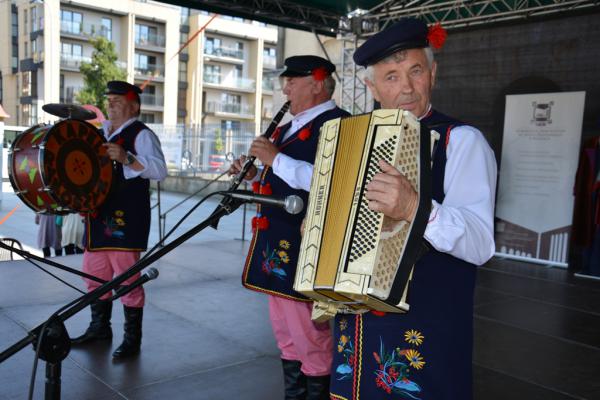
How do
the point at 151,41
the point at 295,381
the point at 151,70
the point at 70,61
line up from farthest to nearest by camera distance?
the point at 151,70
the point at 151,41
the point at 70,61
the point at 295,381

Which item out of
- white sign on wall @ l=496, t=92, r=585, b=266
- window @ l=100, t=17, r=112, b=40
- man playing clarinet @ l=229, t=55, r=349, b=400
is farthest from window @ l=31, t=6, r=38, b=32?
man playing clarinet @ l=229, t=55, r=349, b=400

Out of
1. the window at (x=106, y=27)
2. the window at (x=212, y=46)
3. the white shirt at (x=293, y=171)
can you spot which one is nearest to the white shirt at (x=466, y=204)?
the white shirt at (x=293, y=171)

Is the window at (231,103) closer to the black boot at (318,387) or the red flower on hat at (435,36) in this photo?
the black boot at (318,387)

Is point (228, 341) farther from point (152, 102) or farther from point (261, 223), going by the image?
point (152, 102)

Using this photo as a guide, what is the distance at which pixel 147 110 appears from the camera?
36469 millimetres

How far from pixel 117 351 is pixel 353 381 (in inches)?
90.5

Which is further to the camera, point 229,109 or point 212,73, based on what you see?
point 229,109

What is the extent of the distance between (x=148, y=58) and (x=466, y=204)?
3772cm

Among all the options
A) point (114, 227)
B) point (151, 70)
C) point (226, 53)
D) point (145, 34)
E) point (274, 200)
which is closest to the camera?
point (274, 200)

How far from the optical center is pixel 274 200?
152 cm

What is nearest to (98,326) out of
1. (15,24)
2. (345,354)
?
(345,354)

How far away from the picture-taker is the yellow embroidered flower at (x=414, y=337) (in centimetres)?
145

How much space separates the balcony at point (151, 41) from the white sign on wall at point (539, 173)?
32.1 m

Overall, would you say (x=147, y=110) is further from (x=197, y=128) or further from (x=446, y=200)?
(x=446, y=200)
